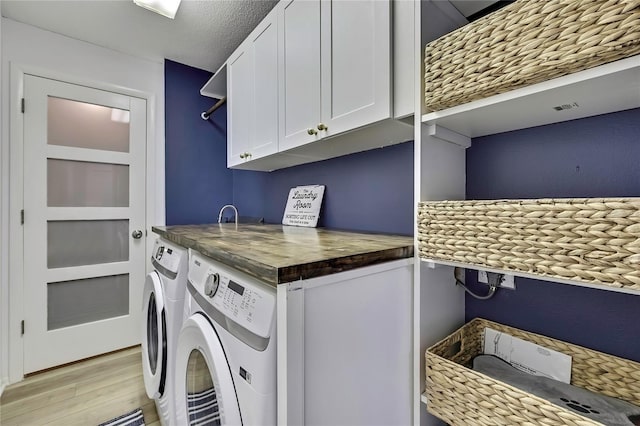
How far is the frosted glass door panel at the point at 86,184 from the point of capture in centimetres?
207

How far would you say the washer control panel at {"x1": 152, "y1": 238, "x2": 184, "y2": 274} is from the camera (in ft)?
4.11

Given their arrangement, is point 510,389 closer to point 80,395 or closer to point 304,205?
point 304,205

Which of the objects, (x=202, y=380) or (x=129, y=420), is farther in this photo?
(x=129, y=420)

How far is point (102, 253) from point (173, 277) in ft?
4.91

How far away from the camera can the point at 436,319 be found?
101 cm

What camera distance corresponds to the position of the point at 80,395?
1778 mm

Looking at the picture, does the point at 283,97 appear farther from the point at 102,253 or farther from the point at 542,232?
the point at 102,253

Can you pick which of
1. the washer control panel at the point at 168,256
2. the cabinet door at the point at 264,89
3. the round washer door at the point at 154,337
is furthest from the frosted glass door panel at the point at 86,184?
the cabinet door at the point at 264,89

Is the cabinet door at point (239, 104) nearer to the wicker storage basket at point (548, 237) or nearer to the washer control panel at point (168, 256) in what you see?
the washer control panel at point (168, 256)

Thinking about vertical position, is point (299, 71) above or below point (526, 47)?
above

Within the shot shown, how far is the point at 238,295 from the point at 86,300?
2.17m

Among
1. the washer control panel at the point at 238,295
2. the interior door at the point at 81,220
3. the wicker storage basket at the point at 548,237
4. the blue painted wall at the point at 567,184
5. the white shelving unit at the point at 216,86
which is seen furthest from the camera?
the white shelving unit at the point at 216,86

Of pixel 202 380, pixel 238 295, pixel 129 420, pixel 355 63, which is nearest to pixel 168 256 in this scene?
pixel 202 380

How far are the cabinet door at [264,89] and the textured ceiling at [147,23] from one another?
11.4 inches
